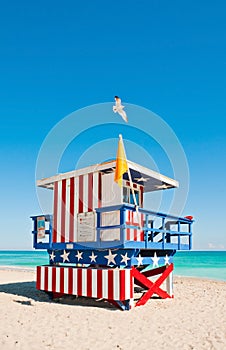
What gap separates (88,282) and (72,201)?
261cm

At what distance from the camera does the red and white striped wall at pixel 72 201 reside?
1031 cm

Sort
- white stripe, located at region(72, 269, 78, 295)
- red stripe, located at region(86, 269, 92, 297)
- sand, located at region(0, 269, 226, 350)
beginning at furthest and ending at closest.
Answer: white stripe, located at region(72, 269, 78, 295) → red stripe, located at region(86, 269, 92, 297) → sand, located at region(0, 269, 226, 350)

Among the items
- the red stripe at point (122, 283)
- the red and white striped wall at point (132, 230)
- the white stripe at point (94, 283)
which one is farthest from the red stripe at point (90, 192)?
the red stripe at point (122, 283)

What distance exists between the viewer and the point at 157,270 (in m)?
11.2

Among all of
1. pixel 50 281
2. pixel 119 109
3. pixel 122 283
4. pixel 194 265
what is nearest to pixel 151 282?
pixel 122 283

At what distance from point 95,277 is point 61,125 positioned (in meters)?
4.64

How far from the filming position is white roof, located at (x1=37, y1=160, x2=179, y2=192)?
1000 centimetres

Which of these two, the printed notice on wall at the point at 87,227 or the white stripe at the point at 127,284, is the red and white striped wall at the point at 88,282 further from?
the printed notice on wall at the point at 87,227

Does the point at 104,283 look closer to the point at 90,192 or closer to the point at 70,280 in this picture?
the point at 70,280

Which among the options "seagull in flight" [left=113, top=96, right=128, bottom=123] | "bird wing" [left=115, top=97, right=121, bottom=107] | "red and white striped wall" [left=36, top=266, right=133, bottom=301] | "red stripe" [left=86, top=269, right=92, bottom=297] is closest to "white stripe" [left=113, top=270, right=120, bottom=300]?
"red and white striped wall" [left=36, top=266, right=133, bottom=301]

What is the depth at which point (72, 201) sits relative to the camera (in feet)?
35.7

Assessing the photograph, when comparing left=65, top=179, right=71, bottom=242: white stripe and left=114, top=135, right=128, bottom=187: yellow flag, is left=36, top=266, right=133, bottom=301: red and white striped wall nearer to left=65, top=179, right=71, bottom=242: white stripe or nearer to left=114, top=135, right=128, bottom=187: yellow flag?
left=65, top=179, right=71, bottom=242: white stripe

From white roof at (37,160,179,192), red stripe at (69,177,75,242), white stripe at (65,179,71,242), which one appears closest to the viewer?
white roof at (37,160,179,192)

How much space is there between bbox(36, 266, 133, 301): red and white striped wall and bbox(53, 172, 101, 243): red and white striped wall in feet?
3.44
